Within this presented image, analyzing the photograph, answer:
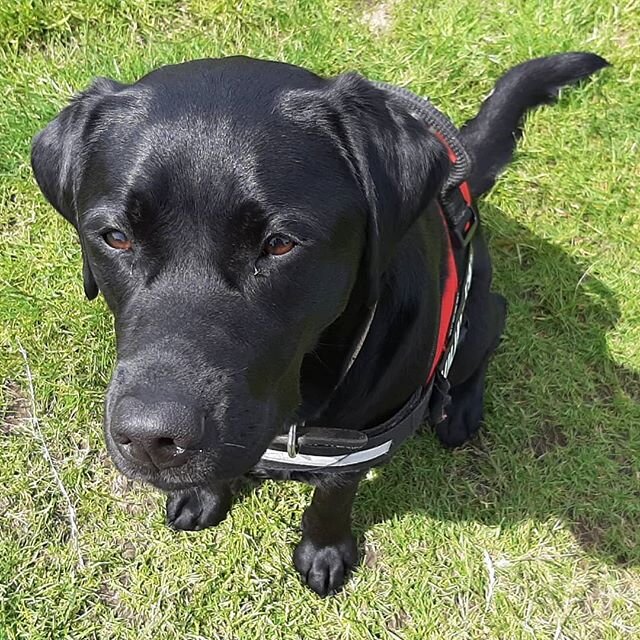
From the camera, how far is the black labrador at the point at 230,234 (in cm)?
159

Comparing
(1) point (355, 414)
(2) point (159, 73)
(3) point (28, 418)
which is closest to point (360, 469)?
(1) point (355, 414)

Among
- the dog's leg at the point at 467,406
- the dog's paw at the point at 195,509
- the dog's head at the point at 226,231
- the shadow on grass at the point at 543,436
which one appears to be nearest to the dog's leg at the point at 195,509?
the dog's paw at the point at 195,509

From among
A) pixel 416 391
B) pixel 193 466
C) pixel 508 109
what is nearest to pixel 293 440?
pixel 416 391

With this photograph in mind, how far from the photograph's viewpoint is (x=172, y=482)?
1.63 m

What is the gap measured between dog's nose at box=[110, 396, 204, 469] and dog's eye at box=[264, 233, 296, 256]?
35cm

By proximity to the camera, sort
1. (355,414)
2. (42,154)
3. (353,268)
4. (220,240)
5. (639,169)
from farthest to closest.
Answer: (639,169)
(355,414)
(42,154)
(353,268)
(220,240)

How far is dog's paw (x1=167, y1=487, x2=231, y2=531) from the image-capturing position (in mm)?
2715

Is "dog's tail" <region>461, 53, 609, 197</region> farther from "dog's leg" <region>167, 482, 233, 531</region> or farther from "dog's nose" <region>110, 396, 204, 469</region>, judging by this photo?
"dog's nose" <region>110, 396, 204, 469</region>

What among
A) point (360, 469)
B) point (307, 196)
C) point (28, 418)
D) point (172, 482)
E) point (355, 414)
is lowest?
point (28, 418)

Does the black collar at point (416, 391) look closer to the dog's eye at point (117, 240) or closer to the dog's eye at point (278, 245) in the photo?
the dog's eye at point (278, 245)

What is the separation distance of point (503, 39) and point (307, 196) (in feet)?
7.86

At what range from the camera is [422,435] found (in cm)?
305

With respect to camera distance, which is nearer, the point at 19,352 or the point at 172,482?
the point at 172,482

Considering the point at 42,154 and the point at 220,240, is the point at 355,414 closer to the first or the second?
the point at 220,240
